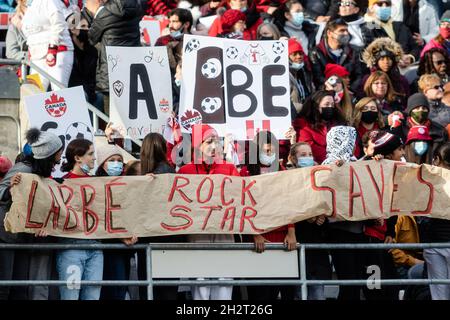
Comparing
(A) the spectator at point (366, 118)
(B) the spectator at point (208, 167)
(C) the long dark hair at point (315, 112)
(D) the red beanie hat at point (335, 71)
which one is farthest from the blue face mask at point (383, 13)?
(B) the spectator at point (208, 167)

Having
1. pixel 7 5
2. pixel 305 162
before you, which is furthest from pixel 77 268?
pixel 7 5

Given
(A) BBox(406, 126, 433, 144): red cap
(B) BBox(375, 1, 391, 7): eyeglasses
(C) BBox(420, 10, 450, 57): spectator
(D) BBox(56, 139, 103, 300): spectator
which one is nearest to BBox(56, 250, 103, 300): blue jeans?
(D) BBox(56, 139, 103, 300): spectator

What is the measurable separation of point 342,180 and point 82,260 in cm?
260

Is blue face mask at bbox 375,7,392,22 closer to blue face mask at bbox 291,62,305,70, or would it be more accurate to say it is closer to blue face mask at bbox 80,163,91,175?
blue face mask at bbox 291,62,305,70

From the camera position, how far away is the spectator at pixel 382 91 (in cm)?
2036

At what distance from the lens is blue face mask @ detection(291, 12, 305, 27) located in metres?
22.3

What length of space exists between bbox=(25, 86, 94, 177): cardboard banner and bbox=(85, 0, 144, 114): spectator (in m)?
2.10

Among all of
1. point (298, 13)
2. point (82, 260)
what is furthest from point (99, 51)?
point (82, 260)

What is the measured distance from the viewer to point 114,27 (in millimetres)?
19891

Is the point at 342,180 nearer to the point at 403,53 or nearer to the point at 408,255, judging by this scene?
the point at 408,255

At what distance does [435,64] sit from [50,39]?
4931 mm

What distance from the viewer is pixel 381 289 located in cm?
1700

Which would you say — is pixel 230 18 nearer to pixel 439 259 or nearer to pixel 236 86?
pixel 236 86

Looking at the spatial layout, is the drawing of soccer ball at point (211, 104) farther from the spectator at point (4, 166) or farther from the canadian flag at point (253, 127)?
the spectator at point (4, 166)
